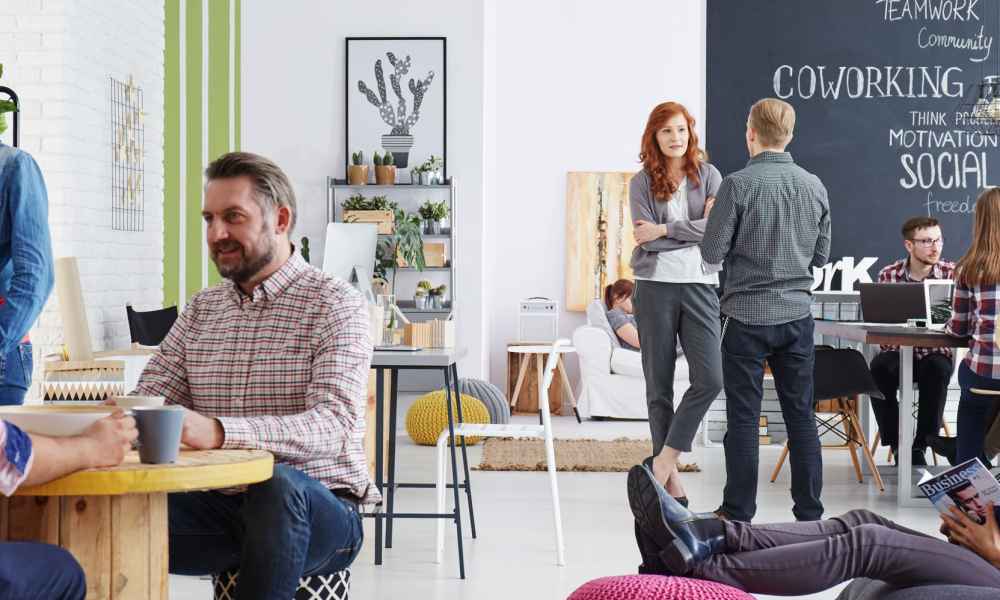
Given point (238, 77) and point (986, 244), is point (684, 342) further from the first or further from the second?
point (238, 77)

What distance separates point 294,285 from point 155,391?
1.20ft

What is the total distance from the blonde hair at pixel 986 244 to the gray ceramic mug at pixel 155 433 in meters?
3.84

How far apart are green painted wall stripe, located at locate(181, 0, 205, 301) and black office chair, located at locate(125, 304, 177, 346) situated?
1.23m

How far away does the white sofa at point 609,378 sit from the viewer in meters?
9.20

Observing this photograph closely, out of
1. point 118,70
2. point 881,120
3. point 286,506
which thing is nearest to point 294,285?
point 286,506

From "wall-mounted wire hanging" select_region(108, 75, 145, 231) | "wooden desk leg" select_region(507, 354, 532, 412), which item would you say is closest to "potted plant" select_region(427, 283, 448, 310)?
"wooden desk leg" select_region(507, 354, 532, 412)

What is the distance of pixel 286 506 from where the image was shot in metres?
2.16

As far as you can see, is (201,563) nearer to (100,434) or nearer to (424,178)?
(100,434)

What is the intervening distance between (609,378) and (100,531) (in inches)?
296

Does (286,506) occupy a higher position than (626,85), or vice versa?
(626,85)

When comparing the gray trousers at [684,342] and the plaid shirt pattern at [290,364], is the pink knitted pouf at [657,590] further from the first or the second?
the gray trousers at [684,342]

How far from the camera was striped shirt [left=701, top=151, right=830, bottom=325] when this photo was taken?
179 inches

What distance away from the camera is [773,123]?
15.0ft

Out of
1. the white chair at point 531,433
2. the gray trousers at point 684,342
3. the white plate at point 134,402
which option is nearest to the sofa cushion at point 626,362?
the gray trousers at point 684,342
